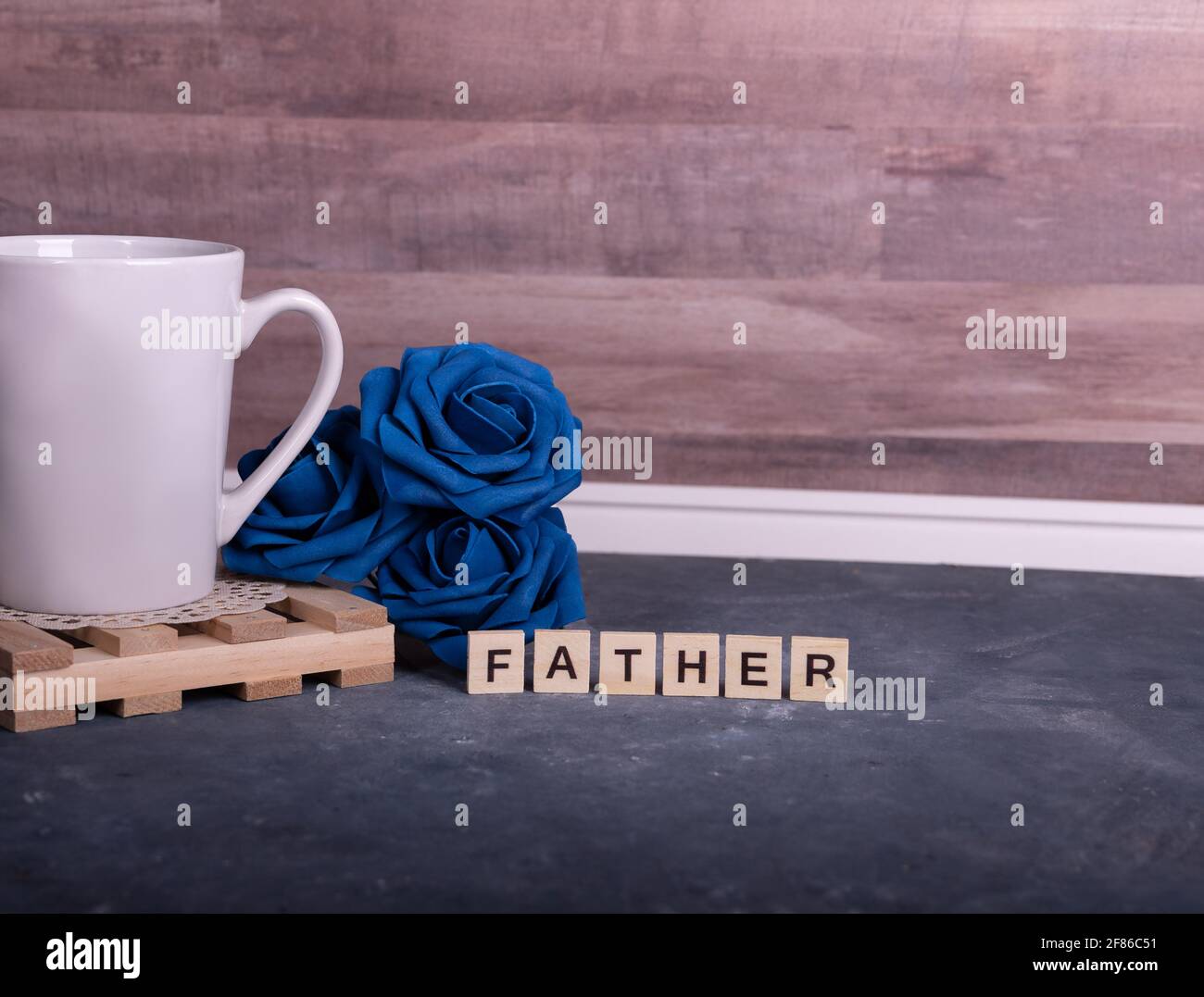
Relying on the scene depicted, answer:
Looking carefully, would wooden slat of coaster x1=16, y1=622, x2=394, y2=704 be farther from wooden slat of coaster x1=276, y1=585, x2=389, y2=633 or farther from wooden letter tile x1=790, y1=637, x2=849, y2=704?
wooden letter tile x1=790, y1=637, x2=849, y2=704

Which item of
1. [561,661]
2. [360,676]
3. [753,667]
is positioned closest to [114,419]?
[360,676]

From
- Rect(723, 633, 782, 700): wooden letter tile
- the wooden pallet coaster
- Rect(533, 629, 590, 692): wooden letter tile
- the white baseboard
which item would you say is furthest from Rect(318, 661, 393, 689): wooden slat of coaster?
the white baseboard

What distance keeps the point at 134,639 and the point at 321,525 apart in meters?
0.19

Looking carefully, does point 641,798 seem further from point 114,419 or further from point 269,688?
point 114,419

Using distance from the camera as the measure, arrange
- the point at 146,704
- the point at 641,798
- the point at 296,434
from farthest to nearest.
Answer: the point at 296,434 < the point at 146,704 < the point at 641,798

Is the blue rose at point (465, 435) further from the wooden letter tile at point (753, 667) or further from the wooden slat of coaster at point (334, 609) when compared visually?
the wooden letter tile at point (753, 667)

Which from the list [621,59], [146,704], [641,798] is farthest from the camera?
[621,59]

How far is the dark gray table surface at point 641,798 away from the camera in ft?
2.65

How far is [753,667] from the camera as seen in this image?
111 centimetres

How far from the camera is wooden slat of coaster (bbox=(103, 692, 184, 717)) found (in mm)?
1033

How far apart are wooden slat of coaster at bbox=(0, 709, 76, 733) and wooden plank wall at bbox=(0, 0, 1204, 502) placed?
0.63 meters

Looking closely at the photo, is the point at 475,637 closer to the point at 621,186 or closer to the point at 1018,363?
the point at 621,186

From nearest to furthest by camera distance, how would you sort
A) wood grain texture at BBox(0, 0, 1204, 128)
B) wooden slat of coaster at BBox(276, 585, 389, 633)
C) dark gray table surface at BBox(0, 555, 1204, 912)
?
dark gray table surface at BBox(0, 555, 1204, 912), wooden slat of coaster at BBox(276, 585, 389, 633), wood grain texture at BBox(0, 0, 1204, 128)
